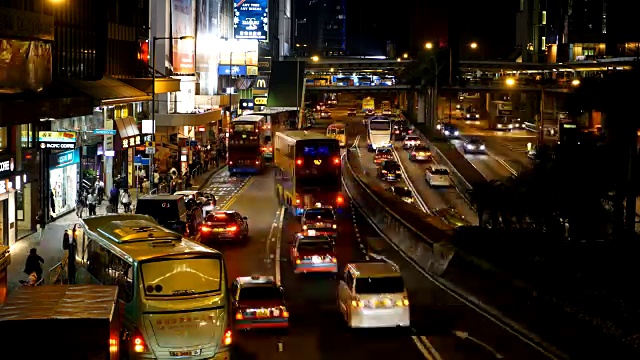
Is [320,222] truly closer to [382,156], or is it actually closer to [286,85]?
[382,156]

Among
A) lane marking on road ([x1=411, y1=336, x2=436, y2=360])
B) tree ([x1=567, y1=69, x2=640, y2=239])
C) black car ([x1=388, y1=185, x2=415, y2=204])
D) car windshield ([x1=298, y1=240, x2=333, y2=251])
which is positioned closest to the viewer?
lane marking on road ([x1=411, y1=336, x2=436, y2=360])

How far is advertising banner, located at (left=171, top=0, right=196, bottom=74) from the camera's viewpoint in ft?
224

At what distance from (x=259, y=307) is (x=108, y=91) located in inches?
944

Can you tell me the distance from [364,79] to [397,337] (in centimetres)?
16721

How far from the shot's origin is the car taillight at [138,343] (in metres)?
17.7

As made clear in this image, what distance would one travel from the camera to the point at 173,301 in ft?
59.0

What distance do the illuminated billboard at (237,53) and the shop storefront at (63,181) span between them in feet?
173

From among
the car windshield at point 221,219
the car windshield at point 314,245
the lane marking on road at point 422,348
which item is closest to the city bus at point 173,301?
the lane marking on road at point 422,348

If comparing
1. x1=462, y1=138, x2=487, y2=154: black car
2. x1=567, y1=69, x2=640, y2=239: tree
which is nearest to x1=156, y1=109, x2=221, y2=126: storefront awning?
x1=462, y1=138, x2=487, y2=154: black car

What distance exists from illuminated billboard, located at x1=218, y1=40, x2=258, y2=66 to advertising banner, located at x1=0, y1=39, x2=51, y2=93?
67.1 metres

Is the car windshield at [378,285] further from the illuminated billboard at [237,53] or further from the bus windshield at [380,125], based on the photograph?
the illuminated billboard at [237,53]

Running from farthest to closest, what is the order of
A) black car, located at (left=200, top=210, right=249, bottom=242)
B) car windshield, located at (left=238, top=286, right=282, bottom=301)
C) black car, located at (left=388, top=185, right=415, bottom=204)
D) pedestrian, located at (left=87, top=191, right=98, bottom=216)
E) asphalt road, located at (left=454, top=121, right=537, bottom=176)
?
1. asphalt road, located at (left=454, top=121, right=537, bottom=176)
2. black car, located at (left=388, top=185, right=415, bottom=204)
3. pedestrian, located at (left=87, top=191, right=98, bottom=216)
4. black car, located at (left=200, top=210, right=249, bottom=242)
5. car windshield, located at (left=238, top=286, right=282, bottom=301)

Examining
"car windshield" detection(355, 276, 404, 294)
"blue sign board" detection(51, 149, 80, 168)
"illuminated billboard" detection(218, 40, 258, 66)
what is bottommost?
"car windshield" detection(355, 276, 404, 294)

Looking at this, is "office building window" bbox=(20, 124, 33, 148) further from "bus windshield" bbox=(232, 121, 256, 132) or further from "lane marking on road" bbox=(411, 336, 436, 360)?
"bus windshield" bbox=(232, 121, 256, 132)
